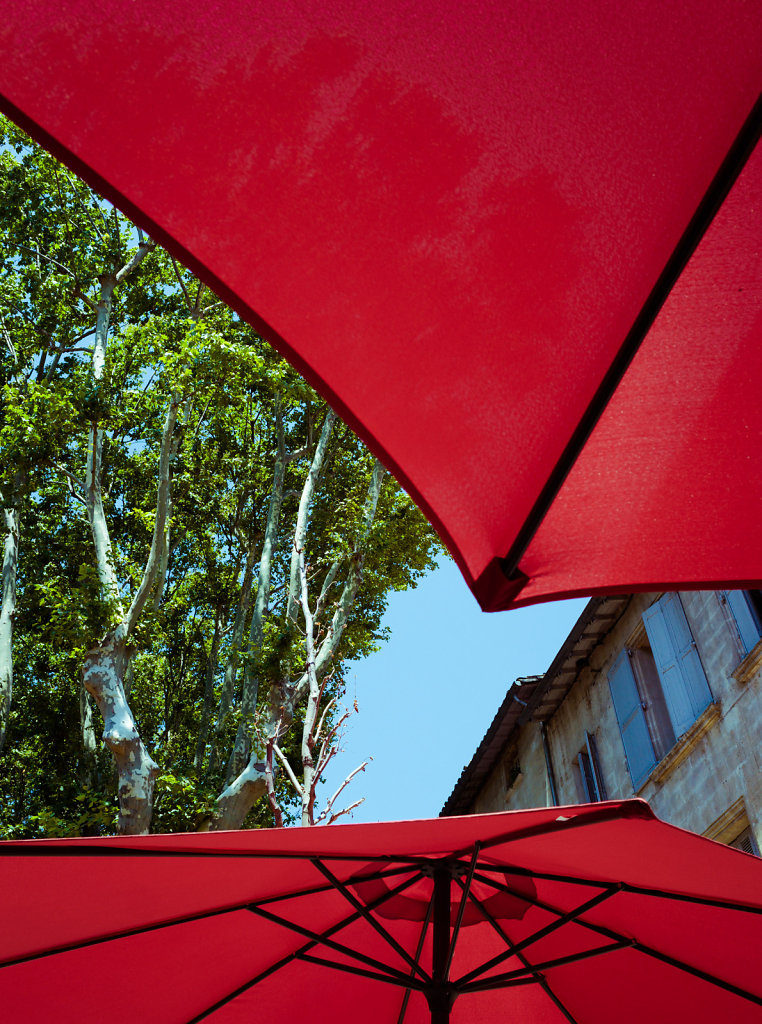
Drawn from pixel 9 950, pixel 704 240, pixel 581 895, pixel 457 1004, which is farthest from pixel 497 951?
pixel 704 240

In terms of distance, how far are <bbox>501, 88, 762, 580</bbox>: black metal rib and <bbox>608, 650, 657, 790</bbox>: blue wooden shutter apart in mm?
9203

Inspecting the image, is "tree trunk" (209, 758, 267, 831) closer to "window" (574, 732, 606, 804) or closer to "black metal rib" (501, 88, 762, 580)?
"window" (574, 732, 606, 804)

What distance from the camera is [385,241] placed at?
1.81 m

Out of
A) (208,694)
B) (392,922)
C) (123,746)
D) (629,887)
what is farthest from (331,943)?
(208,694)

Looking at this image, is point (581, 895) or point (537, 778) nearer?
point (581, 895)

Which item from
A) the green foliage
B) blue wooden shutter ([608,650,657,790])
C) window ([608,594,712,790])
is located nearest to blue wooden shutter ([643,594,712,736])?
window ([608,594,712,790])

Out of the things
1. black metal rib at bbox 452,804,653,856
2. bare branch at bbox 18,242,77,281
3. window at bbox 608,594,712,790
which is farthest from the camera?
bare branch at bbox 18,242,77,281

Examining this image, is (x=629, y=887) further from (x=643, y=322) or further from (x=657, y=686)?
(x=657, y=686)

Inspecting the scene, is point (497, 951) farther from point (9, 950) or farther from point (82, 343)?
point (82, 343)

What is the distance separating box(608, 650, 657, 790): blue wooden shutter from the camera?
10.6m

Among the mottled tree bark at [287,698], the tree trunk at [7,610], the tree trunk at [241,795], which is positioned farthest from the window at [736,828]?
the tree trunk at [7,610]

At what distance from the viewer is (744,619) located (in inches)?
353

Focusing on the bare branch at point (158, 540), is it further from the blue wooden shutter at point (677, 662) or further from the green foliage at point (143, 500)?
the blue wooden shutter at point (677, 662)

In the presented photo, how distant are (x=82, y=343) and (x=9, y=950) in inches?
601
